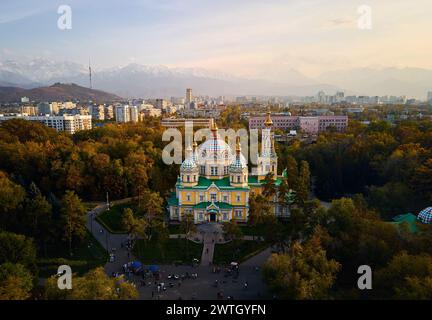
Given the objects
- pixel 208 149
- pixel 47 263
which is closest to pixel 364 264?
pixel 208 149

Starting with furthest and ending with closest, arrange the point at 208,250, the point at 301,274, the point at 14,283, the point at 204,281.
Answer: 1. the point at 208,250
2. the point at 204,281
3. the point at 301,274
4. the point at 14,283

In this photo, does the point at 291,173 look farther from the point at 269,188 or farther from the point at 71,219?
the point at 71,219

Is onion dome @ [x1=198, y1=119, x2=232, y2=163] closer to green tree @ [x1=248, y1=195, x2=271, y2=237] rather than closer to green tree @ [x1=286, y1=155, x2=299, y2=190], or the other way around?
green tree @ [x1=286, y1=155, x2=299, y2=190]

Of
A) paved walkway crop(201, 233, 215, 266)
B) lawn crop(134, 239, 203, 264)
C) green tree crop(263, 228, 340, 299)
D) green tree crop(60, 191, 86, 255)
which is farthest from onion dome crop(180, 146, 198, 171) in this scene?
green tree crop(263, 228, 340, 299)

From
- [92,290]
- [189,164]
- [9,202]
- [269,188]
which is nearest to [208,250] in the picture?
[269,188]

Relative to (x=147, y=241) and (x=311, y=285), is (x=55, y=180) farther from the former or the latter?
(x=311, y=285)
